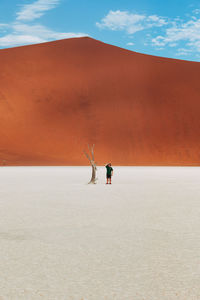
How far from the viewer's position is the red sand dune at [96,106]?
206ft

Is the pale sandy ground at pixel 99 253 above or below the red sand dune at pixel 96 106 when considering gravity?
below

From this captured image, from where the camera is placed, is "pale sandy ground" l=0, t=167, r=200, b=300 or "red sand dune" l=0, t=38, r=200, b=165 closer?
"pale sandy ground" l=0, t=167, r=200, b=300

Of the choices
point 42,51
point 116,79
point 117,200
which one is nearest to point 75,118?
point 116,79

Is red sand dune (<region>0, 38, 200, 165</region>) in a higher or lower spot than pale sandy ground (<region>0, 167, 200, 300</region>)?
higher

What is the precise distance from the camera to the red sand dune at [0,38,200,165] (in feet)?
206

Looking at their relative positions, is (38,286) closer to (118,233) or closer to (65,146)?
(118,233)

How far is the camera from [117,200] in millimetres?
12758

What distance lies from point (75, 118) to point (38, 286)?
206 feet

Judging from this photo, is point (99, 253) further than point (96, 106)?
No

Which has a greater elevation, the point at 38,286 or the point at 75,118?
the point at 75,118

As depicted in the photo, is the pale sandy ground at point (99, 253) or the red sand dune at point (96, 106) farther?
the red sand dune at point (96, 106)

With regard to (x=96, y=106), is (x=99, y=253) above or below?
below

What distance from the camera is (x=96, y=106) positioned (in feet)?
225

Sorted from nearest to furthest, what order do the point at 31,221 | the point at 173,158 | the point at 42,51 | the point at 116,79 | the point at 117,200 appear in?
the point at 31,221, the point at 117,200, the point at 173,158, the point at 116,79, the point at 42,51
